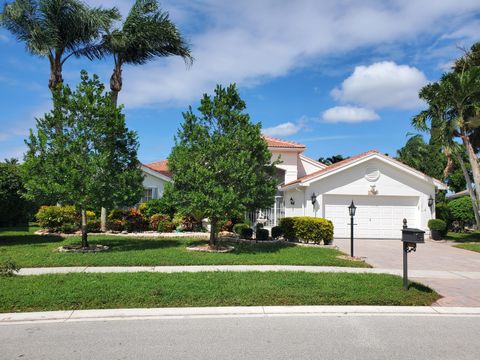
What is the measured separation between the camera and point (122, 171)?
1314 centimetres

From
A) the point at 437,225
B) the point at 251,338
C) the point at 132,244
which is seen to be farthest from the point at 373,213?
the point at 251,338

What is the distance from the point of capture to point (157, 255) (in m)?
11.5

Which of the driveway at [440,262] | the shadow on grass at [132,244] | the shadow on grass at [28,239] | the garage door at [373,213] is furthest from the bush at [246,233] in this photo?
the shadow on grass at [28,239]

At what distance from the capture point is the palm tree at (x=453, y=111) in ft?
61.4

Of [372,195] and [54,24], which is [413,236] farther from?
[54,24]

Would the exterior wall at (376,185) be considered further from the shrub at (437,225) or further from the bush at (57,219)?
the bush at (57,219)

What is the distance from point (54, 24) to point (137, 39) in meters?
3.88

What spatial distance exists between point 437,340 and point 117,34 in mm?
18610

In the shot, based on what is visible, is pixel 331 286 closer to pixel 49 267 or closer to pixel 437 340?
pixel 437 340

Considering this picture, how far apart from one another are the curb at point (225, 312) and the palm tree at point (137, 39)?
14.2 m

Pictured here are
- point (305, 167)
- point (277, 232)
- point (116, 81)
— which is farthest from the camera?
point (305, 167)

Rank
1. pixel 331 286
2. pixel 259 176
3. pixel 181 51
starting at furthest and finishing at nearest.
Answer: pixel 181 51, pixel 259 176, pixel 331 286

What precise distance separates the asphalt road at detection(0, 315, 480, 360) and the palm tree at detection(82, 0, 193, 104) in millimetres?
15055

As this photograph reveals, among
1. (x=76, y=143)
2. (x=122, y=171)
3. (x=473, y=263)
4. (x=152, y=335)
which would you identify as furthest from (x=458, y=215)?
(x=152, y=335)
